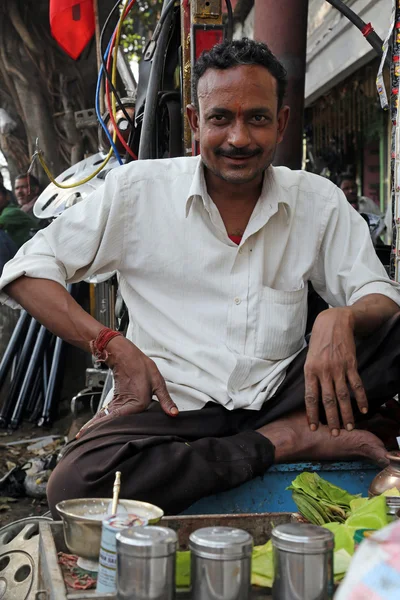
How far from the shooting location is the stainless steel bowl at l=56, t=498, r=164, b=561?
162 cm

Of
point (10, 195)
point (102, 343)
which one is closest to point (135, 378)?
point (102, 343)

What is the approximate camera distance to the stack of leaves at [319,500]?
6.51 feet

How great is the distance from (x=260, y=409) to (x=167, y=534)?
1.29 metres

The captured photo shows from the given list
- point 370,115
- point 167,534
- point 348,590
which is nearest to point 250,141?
point 167,534

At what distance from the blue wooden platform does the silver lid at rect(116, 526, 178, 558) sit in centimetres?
103

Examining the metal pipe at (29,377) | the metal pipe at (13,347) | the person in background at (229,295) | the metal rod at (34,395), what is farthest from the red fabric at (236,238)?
the metal pipe at (13,347)

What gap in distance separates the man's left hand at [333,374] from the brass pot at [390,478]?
0.29 m

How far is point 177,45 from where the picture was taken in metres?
3.77

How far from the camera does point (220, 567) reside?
134 cm

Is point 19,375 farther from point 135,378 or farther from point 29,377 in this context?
point 135,378

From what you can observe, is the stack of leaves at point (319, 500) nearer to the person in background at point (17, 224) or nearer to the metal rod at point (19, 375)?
the metal rod at point (19, 375)

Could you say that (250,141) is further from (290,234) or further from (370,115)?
(370,115)

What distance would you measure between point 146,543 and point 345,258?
168 centimetres

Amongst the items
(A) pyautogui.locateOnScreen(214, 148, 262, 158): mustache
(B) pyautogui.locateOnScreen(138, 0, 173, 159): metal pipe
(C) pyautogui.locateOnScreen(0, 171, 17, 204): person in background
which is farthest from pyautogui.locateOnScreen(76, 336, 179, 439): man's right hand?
(C) pyautogui.locateOnScreen(0, 171, 17, 204): person in background
